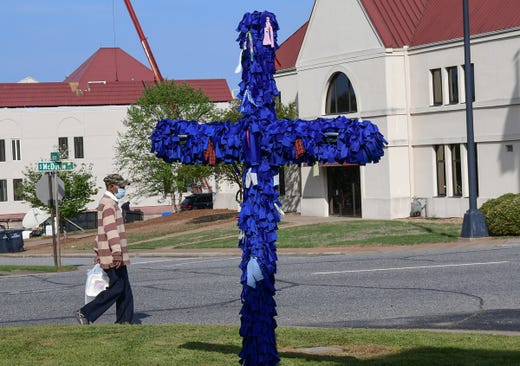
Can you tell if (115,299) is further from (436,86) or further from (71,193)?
(71,193)

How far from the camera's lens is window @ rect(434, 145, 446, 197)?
136 ft

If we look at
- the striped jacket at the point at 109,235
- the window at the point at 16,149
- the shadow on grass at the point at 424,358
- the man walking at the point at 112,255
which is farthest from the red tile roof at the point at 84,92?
the shadow on grass at the point at 424,358

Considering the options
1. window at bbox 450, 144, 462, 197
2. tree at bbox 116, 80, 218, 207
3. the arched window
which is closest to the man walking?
window at bbox 450, 144, 462, 197

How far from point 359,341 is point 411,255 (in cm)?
1480

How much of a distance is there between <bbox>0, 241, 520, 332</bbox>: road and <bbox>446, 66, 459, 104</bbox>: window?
54.8ft

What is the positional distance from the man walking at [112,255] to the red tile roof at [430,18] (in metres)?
27.5

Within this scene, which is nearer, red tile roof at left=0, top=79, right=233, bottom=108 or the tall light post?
the tall light post

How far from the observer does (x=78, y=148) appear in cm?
8000

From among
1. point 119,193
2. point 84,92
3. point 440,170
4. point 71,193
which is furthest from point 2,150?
point 119,193

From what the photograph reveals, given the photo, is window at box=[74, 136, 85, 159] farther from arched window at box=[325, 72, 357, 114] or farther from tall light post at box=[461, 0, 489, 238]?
tall light post at box=[461, 0, 489, 238]

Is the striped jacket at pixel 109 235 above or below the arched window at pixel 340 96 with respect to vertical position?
below

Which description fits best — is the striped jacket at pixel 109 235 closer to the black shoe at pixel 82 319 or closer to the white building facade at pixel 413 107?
the black shoe at pixel 82 319

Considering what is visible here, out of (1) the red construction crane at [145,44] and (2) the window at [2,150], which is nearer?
(2) the window at [2,150]

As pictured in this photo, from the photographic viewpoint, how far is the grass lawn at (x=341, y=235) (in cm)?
3148
